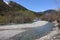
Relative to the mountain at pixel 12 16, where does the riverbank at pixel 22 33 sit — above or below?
below

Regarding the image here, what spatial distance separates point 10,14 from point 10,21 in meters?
5.95

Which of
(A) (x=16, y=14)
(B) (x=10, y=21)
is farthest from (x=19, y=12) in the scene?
(B) (x=10, y=21)

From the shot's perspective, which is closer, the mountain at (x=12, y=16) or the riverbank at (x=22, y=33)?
the riverbank at (x=22, y=33)

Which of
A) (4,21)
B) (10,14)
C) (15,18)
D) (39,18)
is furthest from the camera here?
(39,18)

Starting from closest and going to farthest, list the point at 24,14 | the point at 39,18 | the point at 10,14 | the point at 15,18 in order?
the point at 15,18 → the point at 10,14 → the point at 24,14 → the point at 39,18

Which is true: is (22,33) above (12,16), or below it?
below

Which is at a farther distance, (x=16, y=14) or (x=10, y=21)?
(x=16, y=14)

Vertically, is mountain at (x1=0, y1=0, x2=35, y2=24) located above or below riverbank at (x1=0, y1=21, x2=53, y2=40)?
above

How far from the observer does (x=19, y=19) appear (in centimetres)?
5472

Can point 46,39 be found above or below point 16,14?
below

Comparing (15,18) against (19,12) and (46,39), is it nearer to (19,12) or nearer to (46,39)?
(19,12)

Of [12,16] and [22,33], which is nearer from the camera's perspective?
[22,33]

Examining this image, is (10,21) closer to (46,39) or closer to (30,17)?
(30,17)

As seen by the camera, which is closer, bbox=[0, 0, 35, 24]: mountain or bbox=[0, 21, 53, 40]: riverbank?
bbox=[0, 21, 53, 40]: riverbank
